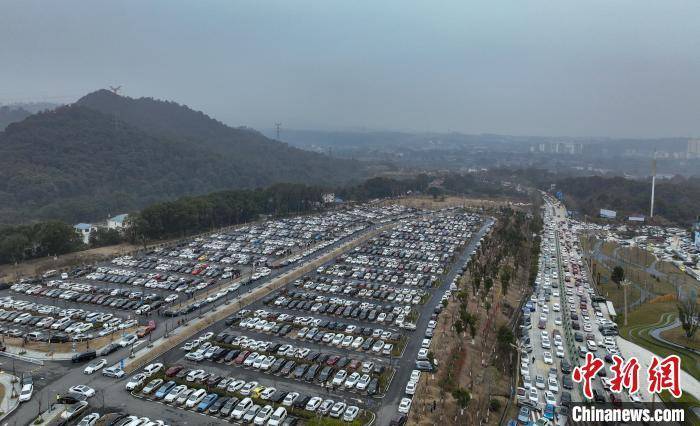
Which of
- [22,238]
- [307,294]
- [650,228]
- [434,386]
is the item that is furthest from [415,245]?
[650,228]

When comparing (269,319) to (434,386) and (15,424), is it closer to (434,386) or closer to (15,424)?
(434,386)

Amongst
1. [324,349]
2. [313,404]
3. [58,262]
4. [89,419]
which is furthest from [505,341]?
[58,262]

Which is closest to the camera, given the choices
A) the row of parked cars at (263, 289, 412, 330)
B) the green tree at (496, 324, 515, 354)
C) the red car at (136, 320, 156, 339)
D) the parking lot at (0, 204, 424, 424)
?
the parking lot at (0, 204, 424, 424)

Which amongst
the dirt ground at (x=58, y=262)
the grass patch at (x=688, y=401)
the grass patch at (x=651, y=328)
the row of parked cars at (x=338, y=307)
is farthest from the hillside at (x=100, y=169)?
the grass patch at (x=688, y=401)

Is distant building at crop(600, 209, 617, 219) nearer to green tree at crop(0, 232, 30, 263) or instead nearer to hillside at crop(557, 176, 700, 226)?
hillside at crop(557, 176, 700, 226)

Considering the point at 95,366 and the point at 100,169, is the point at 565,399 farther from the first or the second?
the point at 100,169

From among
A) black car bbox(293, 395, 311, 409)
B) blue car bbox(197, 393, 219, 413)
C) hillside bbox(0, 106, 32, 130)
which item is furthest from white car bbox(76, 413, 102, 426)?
hillside bbox(0, 106, 32, 130)

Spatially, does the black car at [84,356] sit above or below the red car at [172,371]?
above

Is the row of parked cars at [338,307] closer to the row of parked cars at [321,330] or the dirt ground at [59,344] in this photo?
the row of parked cars at [321,330]
